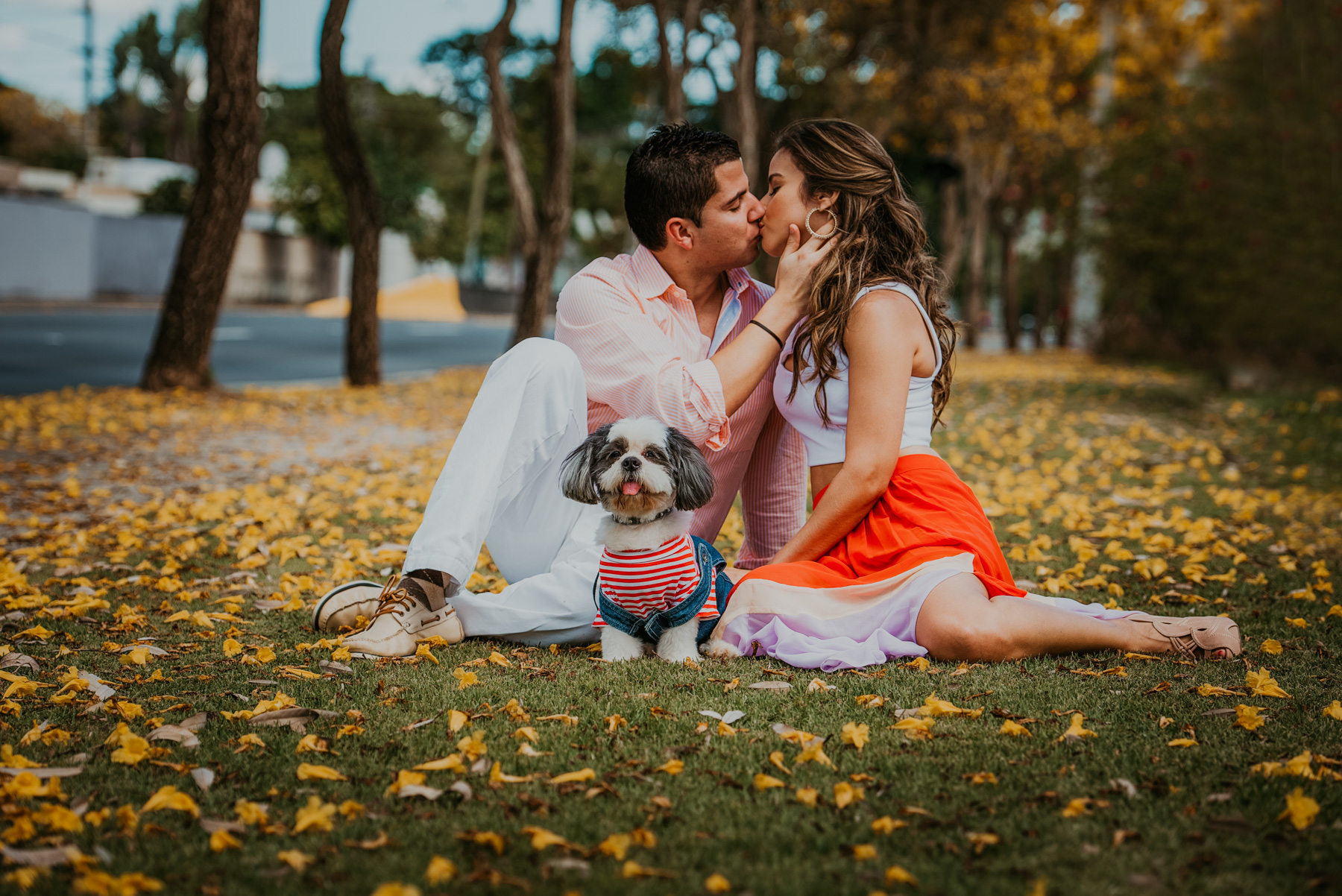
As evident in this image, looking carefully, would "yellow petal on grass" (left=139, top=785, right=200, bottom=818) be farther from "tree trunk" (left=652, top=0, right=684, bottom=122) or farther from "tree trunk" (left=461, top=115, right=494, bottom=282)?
"tree trunk" (left=461, top=115, right=494, bottom=282)

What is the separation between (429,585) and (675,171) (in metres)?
1.58

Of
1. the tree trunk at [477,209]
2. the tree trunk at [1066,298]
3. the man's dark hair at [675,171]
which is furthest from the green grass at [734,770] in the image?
the tree trunk at [477,209]

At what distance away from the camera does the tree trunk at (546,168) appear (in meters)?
12.6

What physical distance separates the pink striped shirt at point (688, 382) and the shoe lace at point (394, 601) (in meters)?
0.89

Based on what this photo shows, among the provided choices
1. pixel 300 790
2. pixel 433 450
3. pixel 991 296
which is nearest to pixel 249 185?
pixel 433 450

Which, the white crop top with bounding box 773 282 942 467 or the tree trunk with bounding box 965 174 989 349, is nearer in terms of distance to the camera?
the white crop top with bounding box 773 282 942 467

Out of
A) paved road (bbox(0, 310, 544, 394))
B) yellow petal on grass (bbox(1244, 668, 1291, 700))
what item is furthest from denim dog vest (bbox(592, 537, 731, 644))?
paved road (bbox(0, 310, 544, 394))

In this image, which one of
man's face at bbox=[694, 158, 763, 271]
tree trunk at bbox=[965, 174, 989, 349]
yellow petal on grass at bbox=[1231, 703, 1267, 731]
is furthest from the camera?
tree trunk at bbox=[965, 174, 989, 349]

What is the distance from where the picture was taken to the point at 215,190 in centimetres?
1015

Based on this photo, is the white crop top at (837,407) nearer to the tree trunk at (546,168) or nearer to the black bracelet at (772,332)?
the black bracelet at (772,332)

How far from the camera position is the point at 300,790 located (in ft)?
7.80

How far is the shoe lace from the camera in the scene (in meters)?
3.41

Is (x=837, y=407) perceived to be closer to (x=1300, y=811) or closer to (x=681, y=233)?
(x=681, y=233)

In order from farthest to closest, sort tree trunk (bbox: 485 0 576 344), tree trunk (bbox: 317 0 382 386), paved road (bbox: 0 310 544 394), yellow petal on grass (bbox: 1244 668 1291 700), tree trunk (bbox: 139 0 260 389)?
paved road (bbox: 0 310 544 394), tree trunk (bbox: 485 0 576 344), tree trunk (bbox: 317 0 382 386), tree trunk (bbox: 139 0 260 389), yellow petal on grass (bbox: 1244 668 1291 700)
